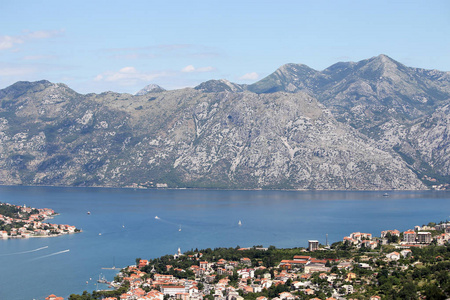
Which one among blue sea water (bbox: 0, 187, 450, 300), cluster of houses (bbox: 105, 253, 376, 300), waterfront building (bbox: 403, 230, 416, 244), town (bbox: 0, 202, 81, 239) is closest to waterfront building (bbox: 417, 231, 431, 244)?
waterfront building (bbox: 403, 230, 416, 244)

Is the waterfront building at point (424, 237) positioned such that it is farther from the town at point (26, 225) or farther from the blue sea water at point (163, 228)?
the town at point (26, 225)

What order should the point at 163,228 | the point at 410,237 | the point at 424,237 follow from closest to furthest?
the point at 424,237
the point at 410,237
the point at 163,228

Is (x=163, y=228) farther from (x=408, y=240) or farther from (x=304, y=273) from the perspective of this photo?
(x=304, y=273)

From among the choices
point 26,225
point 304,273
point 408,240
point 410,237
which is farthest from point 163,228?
point 304,273

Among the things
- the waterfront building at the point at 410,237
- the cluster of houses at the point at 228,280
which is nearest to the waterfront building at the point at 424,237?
the waterfront building at the point at 410,237

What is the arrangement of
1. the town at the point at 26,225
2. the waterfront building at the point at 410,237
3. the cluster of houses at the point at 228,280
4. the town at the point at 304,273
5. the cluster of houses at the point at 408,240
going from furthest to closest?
the town at the point at 26,225 → the waterfront building at the point at 410,237 → the cluster of houses at the point at 408,240 → the cluster of houses at the point at 228,280 → the town at the point at 304,273

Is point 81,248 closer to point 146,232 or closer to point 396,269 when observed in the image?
point 146,232

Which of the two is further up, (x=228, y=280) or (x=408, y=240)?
(x=408, y=240)
